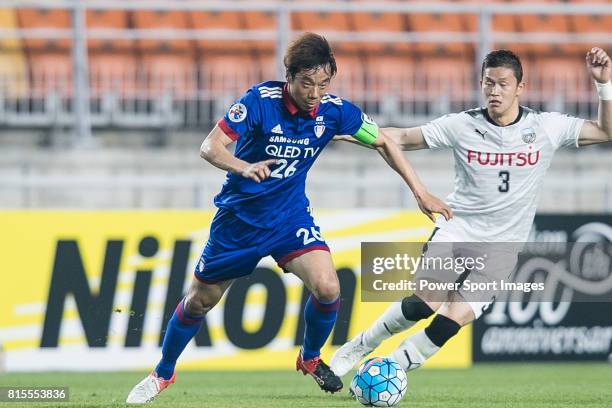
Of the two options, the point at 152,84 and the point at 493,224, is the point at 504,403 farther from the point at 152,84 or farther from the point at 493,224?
the point at 152,84

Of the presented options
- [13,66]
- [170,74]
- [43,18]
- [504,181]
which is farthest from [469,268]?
[43,18]

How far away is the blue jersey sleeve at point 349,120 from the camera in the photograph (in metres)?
7.55

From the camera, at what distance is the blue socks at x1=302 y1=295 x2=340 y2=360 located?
771cm

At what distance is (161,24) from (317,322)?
8733 mm

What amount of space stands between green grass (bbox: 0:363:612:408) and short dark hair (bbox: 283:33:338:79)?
78.1 inches

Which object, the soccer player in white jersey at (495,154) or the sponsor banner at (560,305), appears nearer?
the soccer player in white jersey at (495,154)

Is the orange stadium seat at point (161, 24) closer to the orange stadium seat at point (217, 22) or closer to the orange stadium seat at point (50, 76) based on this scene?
the orange stadium seat at point (217, 22)

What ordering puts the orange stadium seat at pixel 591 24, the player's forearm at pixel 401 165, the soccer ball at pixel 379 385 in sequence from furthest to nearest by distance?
the orange stadium seat at pixel 591 24 < the player's forearm at pixel 401 165 < the soccer ball at pixel 379 385

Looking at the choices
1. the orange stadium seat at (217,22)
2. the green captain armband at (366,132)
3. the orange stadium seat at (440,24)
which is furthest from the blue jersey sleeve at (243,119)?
the orange stadium seat at (440,24)

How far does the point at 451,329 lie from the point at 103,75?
7383 millimetres

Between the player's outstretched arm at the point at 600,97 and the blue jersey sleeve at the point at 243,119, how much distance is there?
2.10 metres

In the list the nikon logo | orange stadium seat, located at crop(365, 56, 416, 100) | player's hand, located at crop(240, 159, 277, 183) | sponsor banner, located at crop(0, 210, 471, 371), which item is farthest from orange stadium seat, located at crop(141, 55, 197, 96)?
player's hand, located at crop(240, 159, 277, 183)

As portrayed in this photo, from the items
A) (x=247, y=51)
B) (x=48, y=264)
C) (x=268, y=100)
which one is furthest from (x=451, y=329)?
(x=247, y=51)

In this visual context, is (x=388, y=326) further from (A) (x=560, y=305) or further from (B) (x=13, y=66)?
(B) (x=13, y=66)
